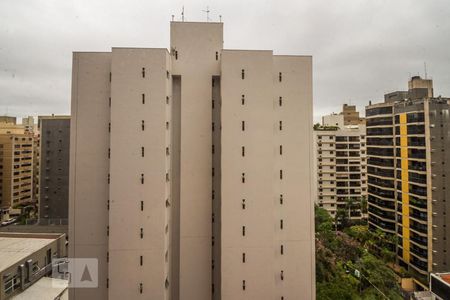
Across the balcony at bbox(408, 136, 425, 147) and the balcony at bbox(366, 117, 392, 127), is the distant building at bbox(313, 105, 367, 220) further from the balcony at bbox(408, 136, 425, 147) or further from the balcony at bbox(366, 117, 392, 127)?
the balcony at bbox(408, 136, 425, 147)

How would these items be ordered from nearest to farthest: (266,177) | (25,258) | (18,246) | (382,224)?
(266,177) < (25,258) < (18,246) < (382,224)

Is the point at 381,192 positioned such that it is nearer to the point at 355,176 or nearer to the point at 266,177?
the point at 355,176

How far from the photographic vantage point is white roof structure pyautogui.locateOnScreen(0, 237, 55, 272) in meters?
31.2

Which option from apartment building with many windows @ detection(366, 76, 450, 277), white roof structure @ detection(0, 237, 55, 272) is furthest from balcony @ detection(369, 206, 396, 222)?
white roof structure @ detection(0, 237, 55, 272)

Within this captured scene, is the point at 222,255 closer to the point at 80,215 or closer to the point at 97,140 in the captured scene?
the point at 80,215

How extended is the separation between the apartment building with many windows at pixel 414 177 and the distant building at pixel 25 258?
177 ft

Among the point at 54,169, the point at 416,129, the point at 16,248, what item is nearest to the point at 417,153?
the point at 416,129

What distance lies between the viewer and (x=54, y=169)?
Result: 2623 inches

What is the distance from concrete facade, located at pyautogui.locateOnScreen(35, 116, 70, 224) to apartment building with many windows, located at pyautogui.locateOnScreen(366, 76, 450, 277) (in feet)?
223

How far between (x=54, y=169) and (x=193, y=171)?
5710 centimetres

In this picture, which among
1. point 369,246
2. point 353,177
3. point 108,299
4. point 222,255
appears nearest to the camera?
point 108,299

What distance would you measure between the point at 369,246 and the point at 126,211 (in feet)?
156

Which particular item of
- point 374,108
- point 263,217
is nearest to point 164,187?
point 263,217

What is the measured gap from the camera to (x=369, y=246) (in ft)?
170
